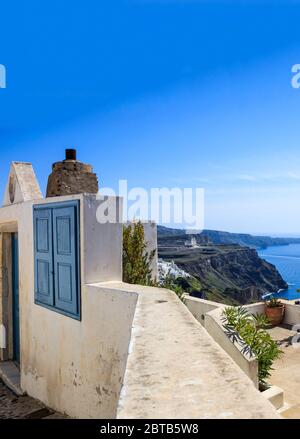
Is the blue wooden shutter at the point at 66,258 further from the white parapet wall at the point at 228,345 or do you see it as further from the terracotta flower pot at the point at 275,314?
the terracotta flower pot at the point at 275,314

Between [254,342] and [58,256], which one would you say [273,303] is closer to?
[254,342]

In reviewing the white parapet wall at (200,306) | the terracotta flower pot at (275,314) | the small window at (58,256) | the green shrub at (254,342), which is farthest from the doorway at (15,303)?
the terracotta flower pot at (275,314)

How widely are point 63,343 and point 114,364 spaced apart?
135 cm

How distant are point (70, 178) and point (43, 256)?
4.46 feet

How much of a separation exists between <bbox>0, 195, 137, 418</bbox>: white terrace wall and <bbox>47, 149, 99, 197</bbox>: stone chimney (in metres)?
0.48

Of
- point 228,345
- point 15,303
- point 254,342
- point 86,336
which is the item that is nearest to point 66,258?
point 86,336

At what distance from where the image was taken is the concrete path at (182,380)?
5.13ft

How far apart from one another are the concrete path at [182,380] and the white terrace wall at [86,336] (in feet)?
4.43

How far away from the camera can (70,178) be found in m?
6.33

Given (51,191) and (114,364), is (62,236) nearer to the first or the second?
(51,191)

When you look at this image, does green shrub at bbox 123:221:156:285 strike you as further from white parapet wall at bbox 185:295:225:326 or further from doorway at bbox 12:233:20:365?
doorway at bbox 12:233:20:365

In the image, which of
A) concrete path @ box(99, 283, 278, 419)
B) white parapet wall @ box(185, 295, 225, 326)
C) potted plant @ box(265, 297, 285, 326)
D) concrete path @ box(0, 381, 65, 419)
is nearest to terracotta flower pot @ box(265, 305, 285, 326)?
potted plant @ box(265, 297, 285, 326)

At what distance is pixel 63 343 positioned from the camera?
530 cm
